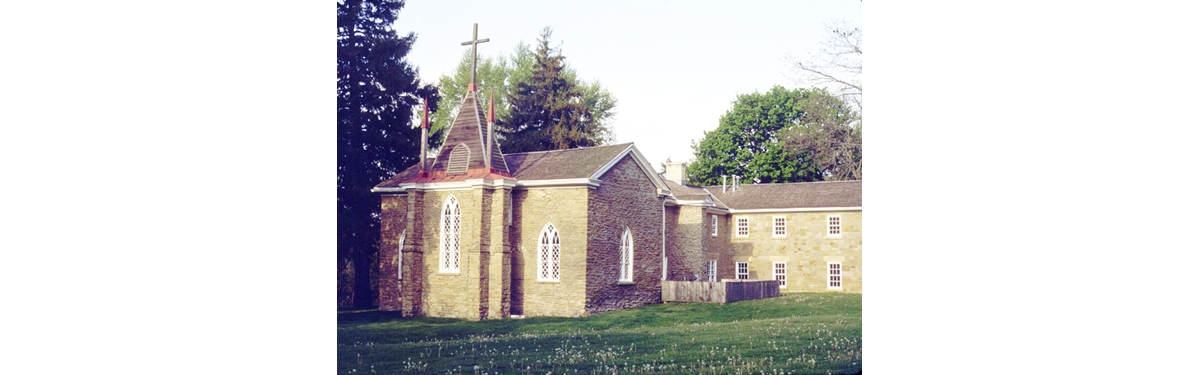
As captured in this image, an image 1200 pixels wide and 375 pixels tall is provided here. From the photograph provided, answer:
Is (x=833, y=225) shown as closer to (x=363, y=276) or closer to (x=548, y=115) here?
(x=548, y=115)

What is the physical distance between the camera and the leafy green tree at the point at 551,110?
11328 millimetres

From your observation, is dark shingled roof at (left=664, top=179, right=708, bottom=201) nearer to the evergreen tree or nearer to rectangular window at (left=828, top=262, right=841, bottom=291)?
the evergreen tree

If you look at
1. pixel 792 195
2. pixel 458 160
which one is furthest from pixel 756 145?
pixel 458 160

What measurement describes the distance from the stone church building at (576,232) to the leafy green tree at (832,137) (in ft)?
0.58

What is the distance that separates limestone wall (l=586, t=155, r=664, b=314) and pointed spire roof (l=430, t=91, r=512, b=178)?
1.10 metres

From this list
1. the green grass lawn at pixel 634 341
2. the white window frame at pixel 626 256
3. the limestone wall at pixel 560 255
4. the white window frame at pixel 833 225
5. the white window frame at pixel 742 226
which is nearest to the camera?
the green grass lawn at pixel 634 341

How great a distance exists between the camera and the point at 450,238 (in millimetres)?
11445

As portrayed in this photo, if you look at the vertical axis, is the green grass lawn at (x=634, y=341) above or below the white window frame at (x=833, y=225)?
below

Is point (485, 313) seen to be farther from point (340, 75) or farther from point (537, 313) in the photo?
point (340, 75)

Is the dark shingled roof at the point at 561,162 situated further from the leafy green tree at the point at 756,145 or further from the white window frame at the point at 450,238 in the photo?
the leafy green tree at the point at 756,145

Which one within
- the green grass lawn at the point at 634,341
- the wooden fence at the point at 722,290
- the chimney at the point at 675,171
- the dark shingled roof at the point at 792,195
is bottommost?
the green grass lawn at the point at 634,341

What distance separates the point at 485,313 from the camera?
1130 centimetres

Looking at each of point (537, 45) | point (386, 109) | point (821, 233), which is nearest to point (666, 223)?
point (821, 233)

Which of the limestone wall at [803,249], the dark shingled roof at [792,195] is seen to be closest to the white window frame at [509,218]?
the dark shingled roof at [792,195]
